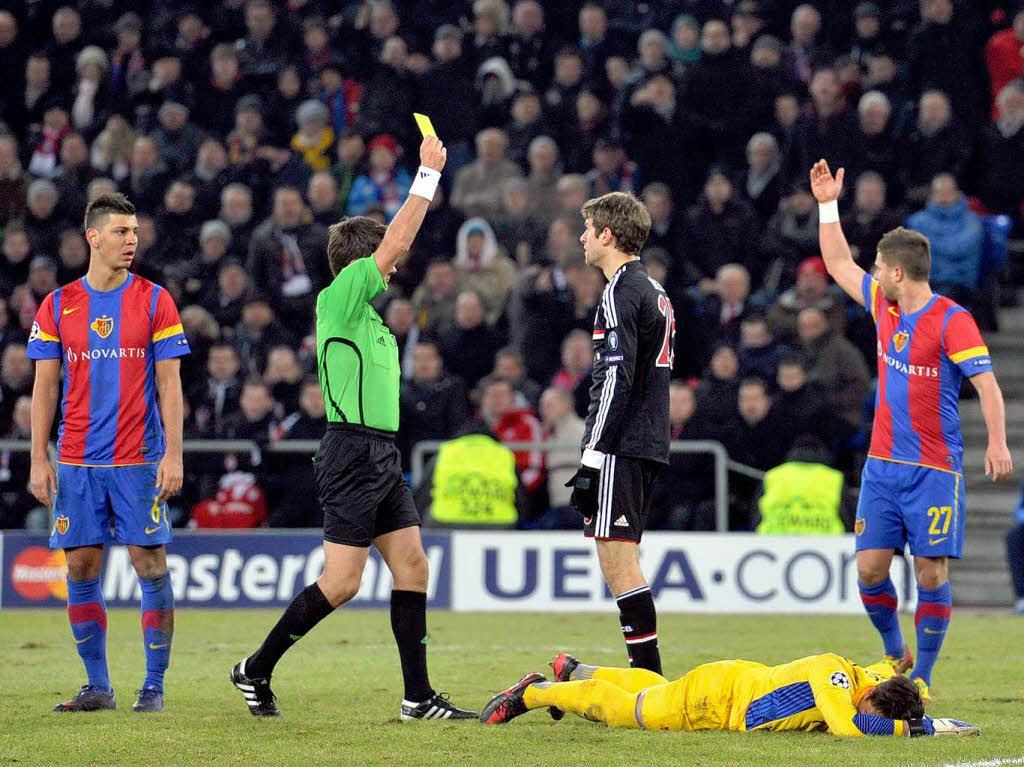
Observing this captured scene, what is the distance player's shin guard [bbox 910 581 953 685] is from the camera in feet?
27.0

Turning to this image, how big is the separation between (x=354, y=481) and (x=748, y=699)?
196 centimetres

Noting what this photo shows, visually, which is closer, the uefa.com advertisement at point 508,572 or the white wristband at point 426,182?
the white wristband at point 426,182

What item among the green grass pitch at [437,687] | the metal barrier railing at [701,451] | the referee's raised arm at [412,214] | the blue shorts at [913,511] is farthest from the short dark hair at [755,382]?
the referee's raised arm at [412,214]

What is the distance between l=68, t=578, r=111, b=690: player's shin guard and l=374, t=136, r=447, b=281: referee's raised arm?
7.15ft

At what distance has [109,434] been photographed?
7.75 metres

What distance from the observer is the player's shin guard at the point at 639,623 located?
733cm

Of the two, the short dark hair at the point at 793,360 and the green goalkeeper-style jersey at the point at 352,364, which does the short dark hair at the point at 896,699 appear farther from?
the short dark hair at the point at 793,360

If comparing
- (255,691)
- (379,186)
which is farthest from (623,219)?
(379,186)

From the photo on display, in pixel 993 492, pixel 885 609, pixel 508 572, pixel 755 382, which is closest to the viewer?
pixel 885 609

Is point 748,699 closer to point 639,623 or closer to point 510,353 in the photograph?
point 639,623

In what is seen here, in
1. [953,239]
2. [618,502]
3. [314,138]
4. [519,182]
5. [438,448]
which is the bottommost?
[618,502]

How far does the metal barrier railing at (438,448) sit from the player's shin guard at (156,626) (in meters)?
7.08

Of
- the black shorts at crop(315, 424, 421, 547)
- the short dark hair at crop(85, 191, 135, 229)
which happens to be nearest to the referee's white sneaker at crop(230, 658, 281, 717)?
the black shorts at crop(315, 424, 421, 547)

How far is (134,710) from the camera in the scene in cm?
768
